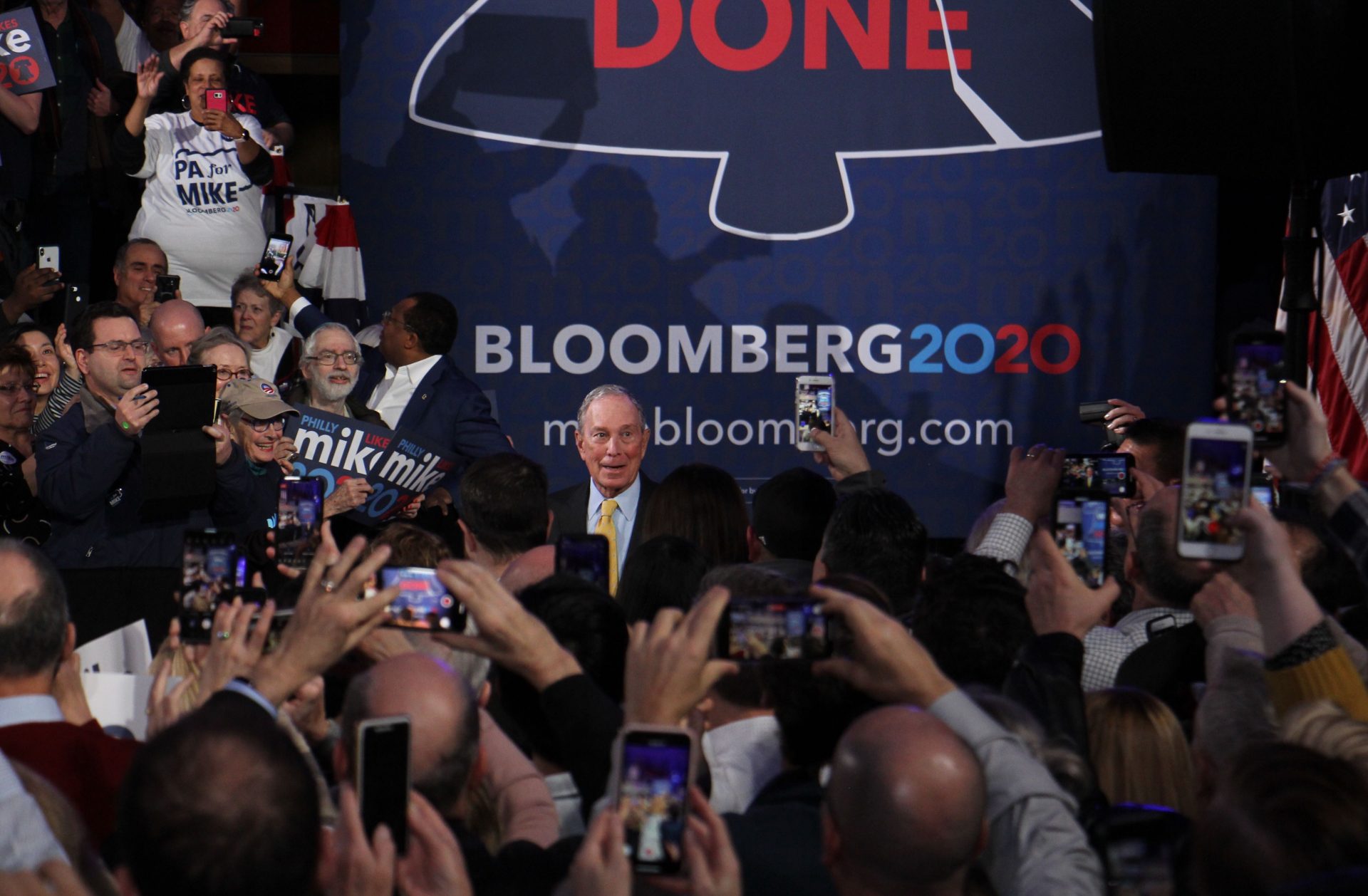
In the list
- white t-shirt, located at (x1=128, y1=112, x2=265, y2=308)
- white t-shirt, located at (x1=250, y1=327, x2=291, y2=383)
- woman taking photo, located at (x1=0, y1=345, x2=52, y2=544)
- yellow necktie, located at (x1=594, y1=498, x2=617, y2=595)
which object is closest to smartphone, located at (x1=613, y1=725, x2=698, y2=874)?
yellow necktie, located at (x1=594, y1=498, x2=617, y2=595)

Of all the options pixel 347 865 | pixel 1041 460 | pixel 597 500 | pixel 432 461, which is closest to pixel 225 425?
pixel 432 461

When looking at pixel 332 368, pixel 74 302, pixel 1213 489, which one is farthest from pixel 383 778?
pixel 74 302

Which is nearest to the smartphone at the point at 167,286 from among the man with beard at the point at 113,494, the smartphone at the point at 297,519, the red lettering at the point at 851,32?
the man with beard at the point at 113,494

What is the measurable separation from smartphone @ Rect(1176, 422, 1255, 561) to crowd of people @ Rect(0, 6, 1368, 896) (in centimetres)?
1

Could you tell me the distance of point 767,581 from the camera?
2725 mm

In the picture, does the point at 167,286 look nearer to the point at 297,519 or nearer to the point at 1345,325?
the point at 297,519

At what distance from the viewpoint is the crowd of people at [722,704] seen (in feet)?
5.72

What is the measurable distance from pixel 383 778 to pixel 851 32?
6.17m

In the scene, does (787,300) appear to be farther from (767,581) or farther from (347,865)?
(347,865)

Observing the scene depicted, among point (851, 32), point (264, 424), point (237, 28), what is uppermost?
point (851, 32)

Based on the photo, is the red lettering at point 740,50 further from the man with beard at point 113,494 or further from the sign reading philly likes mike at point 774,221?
the man with beard at point 113,494

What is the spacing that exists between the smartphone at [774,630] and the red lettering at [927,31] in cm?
556

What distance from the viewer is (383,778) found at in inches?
73.8

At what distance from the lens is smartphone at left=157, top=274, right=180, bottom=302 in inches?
253
